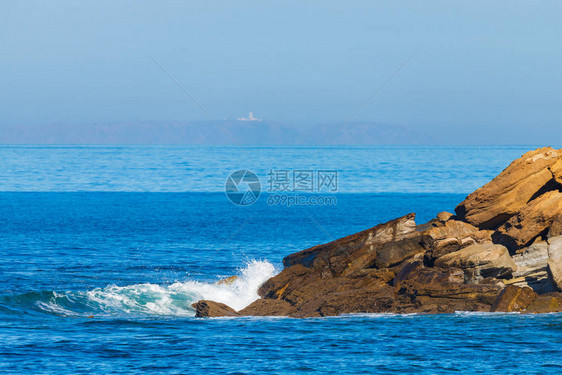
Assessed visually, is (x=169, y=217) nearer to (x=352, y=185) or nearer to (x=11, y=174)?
(x=352, y=185)

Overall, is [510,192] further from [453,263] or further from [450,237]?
[453,263]

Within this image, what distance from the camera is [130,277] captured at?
4000 cm

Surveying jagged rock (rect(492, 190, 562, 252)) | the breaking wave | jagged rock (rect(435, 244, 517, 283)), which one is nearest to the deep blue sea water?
the breaking wave

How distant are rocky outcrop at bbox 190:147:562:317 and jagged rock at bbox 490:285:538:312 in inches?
1.6

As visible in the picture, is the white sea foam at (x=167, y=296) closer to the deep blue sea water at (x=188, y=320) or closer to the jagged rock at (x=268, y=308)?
the deep blue sea water at (x=188, y=320)

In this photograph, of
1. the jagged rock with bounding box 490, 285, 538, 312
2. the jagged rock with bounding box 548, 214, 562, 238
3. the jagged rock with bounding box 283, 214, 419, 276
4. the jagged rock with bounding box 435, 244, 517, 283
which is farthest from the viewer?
the jagged rock with bounding box 283, 214, 419, 276

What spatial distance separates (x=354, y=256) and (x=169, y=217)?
48515mm

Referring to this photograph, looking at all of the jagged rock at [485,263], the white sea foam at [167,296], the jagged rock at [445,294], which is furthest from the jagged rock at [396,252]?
the white sea foam at [167,296]

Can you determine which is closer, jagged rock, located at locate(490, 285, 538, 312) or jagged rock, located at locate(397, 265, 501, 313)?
jagged rock, located at locate(490, 285, 538, 312)

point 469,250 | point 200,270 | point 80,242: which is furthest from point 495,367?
point 80,242

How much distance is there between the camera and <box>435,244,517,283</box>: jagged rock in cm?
2923

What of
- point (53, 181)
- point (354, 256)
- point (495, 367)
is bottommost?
point (495, 367)

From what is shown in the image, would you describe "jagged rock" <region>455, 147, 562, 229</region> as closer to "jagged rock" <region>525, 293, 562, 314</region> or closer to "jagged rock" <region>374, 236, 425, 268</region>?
"jagged rock" <region>374, 236, 425, 268</region>

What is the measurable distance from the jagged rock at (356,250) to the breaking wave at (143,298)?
3.34 m
